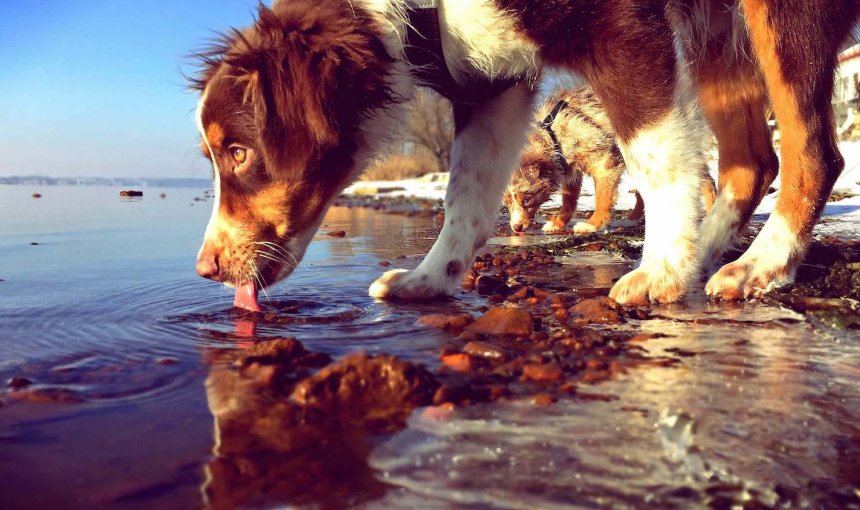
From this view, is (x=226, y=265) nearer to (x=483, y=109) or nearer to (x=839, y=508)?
(x=483, y=109)

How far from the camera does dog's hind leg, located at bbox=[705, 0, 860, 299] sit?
3.11 metres

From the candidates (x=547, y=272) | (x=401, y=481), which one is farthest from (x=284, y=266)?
(x=401, y=481)

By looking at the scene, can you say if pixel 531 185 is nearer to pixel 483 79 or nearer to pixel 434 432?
pixel 483 79

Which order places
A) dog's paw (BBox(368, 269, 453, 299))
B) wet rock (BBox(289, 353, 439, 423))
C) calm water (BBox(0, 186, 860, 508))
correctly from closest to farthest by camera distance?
1. calm water (BBox(0, 186, 860, 508))
2. wet rock (BBox(289, 353, 439, 423))
3. dog's paw (BBox(368, 269, 453, 299))

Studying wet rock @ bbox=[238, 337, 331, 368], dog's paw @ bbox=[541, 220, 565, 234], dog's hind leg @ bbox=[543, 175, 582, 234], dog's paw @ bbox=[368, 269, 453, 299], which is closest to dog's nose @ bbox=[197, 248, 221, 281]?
dog's paw @ bbox=[368, 269, 453, 299]

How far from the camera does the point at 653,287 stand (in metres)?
2.88

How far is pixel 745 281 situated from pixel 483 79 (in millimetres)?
1564

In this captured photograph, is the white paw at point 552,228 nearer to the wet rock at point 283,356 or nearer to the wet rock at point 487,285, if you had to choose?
the wet rock at point 487,285

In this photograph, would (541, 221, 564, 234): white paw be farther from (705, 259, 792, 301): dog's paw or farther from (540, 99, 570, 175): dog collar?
(705, 259, 792, 301): dog's paw

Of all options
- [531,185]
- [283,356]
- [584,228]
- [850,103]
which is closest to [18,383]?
[283,356]

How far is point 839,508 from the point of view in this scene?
104 centimetres

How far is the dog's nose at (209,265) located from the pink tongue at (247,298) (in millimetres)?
123

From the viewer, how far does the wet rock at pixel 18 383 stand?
1.74 metres

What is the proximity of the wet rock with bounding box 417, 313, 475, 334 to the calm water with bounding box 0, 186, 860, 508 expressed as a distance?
0.07 meters
